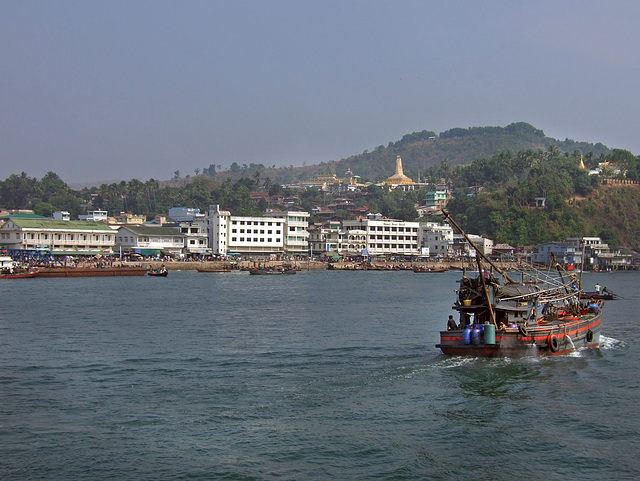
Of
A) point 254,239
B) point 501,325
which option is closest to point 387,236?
point 254,239

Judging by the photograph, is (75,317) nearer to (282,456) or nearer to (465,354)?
(465,354)

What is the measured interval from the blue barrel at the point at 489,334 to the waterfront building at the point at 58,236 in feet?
240

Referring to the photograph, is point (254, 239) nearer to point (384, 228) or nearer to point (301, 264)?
point (301, 264)

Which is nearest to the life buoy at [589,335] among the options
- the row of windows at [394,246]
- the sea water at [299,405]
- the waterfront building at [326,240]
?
the sea water at [299,405]

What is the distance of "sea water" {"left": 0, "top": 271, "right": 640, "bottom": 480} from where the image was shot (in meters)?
15.9

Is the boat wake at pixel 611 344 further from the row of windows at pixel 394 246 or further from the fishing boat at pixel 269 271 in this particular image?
the row of windows at pixel 394 246

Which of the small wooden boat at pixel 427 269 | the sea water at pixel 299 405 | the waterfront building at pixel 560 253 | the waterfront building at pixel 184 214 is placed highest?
the waterfront building at pixel 184 214

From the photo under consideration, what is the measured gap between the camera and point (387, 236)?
117 meters

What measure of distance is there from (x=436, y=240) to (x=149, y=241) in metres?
48.1

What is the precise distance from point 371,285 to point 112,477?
56586 millimetres

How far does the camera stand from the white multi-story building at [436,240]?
387 feet

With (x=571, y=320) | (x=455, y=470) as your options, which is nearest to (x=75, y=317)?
(x=571, y=320)

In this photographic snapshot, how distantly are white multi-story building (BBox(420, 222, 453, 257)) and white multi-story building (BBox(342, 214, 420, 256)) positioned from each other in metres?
1.54

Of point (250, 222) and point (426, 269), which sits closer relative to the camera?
point (426, 269)
